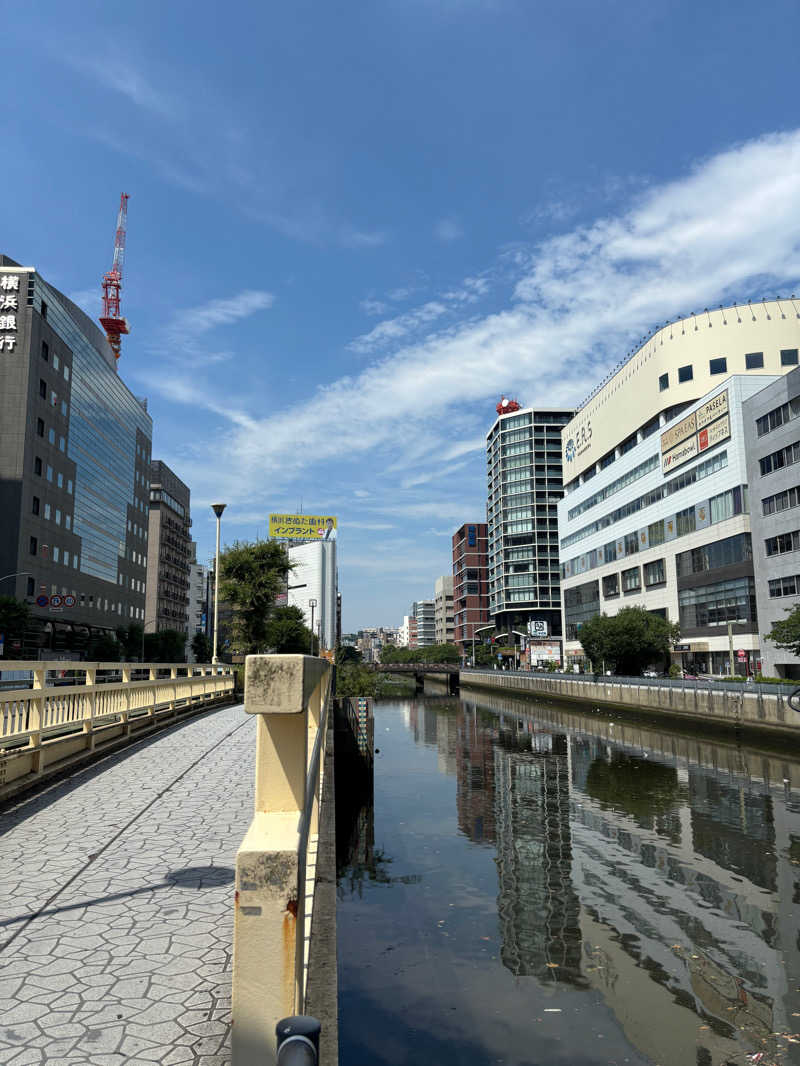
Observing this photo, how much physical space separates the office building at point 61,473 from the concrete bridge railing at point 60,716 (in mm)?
41324

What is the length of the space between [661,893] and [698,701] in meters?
31.5

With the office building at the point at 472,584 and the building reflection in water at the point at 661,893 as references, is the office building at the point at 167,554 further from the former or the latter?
the building reflection in water at the point at 661,893

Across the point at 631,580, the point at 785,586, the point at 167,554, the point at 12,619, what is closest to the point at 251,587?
the point at 12,619

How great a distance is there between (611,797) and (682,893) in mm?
10277

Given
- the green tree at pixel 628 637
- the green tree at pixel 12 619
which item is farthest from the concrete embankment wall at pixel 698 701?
the green tree at pixel 12 619

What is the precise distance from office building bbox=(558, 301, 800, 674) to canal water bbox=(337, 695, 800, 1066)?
3575cm

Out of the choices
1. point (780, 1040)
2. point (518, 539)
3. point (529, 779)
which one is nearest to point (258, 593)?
point (529, 779)

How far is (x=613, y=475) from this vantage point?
8612 centimetres

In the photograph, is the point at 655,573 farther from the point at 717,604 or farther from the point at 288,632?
the point at 288,632

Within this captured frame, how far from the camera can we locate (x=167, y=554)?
415ft

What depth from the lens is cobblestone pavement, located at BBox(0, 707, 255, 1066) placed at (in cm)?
389

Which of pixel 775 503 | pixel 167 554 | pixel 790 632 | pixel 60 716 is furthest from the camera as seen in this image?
pixel 167 554

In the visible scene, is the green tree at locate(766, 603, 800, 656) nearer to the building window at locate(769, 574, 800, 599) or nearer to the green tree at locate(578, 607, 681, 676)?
the building window at locate(769, 574, 800, 599)

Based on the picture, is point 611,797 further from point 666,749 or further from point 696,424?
point 696,424
